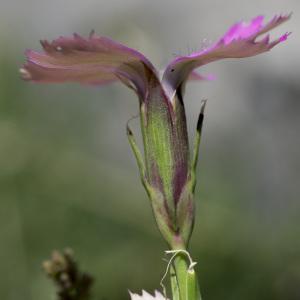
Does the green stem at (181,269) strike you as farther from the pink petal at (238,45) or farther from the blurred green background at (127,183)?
the blurred green background at (127,183)

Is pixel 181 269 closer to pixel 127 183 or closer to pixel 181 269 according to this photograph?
pixel 181 269

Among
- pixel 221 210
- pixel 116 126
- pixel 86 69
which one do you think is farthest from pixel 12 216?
pixel 86 69

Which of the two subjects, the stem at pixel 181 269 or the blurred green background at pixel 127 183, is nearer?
the stem at pixel 181 269

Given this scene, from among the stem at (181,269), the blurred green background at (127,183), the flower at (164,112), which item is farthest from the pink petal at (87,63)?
the blurred green background at (127,183)

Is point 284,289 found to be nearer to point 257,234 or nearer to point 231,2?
point 257,234

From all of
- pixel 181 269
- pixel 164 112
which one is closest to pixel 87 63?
pixel 164 112

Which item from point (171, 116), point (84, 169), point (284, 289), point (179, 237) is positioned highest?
point (171, 116)

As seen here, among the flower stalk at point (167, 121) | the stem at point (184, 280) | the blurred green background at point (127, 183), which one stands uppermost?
the flower stalk at point (167, 121)
